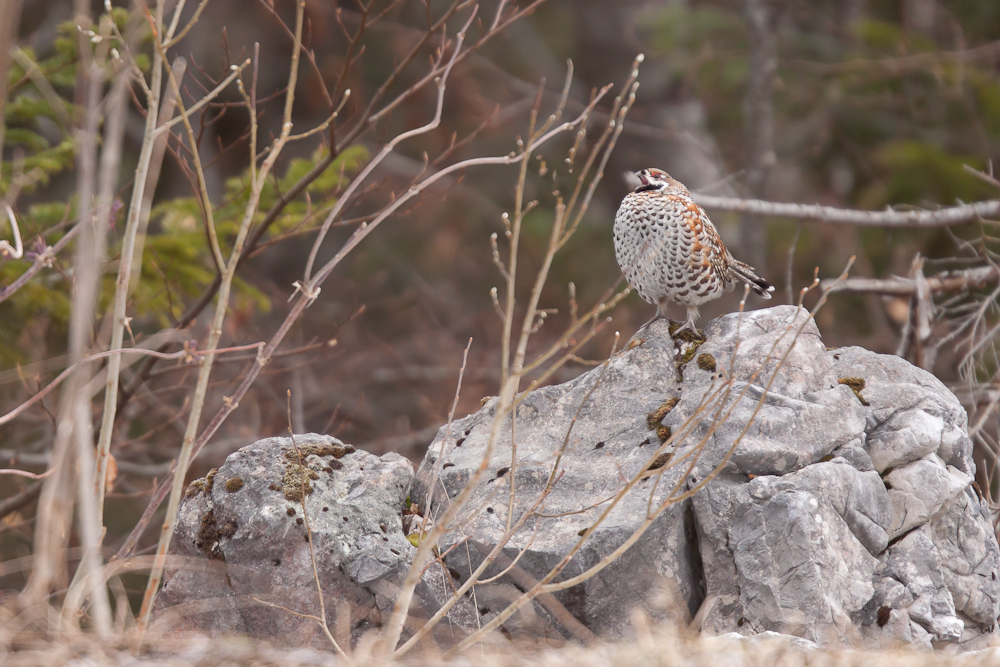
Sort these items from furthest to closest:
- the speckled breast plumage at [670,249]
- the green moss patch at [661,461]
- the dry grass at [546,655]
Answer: the speckled breast plumage at [670,249], the green moss patch at [661,461], the dry grass at [546,655]

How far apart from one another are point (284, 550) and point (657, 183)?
251 cm

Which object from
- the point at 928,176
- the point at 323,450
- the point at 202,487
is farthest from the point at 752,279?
the point at 928,176

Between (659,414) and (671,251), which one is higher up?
(671,251)

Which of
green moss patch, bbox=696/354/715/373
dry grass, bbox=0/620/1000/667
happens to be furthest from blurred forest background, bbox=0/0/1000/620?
dry grass, bbox=0/620/1000/667

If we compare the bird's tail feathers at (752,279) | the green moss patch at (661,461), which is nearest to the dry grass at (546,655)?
the green moss patch at (661,461)

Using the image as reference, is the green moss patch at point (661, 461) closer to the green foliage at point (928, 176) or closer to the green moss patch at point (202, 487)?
the green moss patch at point (202, 487)

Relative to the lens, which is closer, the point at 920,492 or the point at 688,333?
the point at 920,492

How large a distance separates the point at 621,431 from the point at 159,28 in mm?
2259

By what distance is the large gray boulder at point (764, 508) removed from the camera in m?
3.45

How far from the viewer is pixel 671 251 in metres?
4.47

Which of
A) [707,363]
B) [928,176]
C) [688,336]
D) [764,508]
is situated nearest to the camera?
[764,508]

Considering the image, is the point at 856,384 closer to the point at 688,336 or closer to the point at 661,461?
the point at 688,336

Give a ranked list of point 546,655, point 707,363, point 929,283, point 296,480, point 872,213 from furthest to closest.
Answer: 1. point 872,213
2. point 929,283
3. point 707,363
4. point 296,480
5. point 546,655

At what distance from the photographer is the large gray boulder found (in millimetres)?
3445
